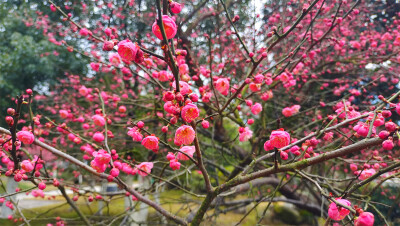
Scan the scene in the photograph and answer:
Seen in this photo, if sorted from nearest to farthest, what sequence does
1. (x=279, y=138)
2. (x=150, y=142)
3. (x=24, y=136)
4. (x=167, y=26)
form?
(x=167, y=26) < (x=279, y=138) < (x=150, y=142) < (x=24, y=136)

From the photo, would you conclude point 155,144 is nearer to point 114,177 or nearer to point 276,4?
point 114,177

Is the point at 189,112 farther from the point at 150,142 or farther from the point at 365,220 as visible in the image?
the point at 365,220

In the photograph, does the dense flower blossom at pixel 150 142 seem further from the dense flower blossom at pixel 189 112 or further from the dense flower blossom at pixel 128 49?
the dense flower blossom at pixel 128 49

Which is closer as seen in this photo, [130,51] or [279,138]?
[130,51]

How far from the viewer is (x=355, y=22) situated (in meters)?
4.63

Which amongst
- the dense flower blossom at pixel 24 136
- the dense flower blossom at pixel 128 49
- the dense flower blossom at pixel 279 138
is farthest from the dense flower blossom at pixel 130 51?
the dense flower blossom at pixel 24 136

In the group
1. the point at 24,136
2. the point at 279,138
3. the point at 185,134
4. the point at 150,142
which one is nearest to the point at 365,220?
the point at 279,138

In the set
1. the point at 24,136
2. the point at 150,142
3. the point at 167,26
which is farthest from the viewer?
the point at 24,136

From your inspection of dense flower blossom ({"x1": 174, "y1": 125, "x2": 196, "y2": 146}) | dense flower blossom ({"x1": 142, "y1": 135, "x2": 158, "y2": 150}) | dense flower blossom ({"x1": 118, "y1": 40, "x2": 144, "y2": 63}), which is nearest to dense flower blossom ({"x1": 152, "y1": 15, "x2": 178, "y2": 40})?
dense flower blossom ({"x1": 118, "y1": 40, "x2": 144, "y2": 63})

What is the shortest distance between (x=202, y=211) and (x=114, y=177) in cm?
56

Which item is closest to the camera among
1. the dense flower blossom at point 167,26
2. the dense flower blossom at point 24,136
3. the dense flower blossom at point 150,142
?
the dense flower blossom at point 167,26

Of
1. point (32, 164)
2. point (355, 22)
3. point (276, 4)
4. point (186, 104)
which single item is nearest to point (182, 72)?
point (186, 104)

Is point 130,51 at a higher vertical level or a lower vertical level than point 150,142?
higher

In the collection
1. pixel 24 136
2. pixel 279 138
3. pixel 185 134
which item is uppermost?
pixel 24 136
